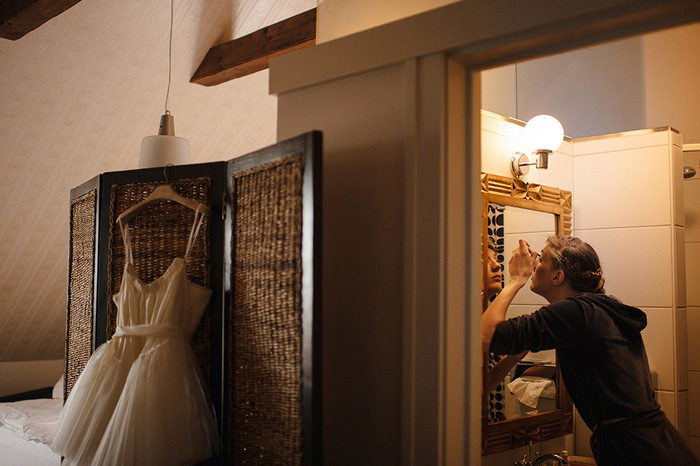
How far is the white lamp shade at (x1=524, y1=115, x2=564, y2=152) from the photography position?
7.78 ft

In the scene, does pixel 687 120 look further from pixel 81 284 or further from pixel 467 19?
pixel 81 284

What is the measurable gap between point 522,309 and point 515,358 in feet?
0.63

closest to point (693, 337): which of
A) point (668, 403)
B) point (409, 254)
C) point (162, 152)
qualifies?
point (668, 403)

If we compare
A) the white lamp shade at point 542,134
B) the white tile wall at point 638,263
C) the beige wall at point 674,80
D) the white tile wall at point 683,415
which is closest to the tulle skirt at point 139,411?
the white lamp shade at point 542,134

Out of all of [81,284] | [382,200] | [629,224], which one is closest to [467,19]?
Result: [382,200]

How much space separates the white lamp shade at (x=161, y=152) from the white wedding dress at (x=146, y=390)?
37 cm

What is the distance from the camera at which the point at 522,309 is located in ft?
7.61

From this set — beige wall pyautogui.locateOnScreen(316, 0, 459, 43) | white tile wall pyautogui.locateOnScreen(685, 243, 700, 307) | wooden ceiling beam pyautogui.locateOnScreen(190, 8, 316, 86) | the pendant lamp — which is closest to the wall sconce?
beige wall pyautogui.locateOnScreen(316, 0, 459, 43)

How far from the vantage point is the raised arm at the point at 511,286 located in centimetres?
199

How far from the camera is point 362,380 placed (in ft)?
5.72

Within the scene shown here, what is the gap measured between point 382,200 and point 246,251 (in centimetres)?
45

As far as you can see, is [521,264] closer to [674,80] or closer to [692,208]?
[692,208]

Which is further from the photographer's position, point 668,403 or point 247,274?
point 668,403

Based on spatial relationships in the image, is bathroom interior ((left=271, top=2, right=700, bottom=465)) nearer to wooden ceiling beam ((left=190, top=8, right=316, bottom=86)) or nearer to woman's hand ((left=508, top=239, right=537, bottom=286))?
woman's hand ((left=508, top=239, right=537, bottom=286))
